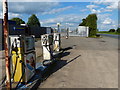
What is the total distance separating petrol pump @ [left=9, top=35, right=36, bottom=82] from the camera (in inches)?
187

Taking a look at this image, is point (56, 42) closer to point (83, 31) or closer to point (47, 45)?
point (47, 45)

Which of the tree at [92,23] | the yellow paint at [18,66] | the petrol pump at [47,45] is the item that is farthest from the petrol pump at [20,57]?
the tree at [92,23]

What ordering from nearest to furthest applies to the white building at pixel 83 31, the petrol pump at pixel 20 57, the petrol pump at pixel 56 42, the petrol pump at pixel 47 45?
1. the petrol pump at pixel 20 57
2. the petrol pump at pixel 47 45
3. the petrol pump at pixel 56 42
4. the white building at pixel 83 31

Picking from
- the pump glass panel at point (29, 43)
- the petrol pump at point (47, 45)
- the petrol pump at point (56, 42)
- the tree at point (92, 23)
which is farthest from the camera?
the tree at point (92, 23)

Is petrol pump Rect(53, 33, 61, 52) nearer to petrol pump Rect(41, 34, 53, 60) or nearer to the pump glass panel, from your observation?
petrol pump Rect(41, 34, 53, 60)

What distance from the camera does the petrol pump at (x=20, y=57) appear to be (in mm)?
4758

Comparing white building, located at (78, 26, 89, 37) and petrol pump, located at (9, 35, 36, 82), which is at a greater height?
white building, located at (78, 26, 89, 37)

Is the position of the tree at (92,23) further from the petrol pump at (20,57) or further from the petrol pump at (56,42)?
the petrol pump at (20,57)

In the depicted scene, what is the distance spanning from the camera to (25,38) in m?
4.99

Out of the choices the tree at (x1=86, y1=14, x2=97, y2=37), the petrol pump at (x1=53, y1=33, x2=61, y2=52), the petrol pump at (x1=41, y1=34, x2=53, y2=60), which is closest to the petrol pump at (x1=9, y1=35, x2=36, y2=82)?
the petrol pump at (x1=41, y1=34, x2=53, y2=60)

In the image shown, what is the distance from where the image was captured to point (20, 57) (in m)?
4.86

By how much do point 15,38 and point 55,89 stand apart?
6.89 feet

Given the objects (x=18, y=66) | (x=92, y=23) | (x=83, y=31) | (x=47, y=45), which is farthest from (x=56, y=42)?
(x=83, y=31)

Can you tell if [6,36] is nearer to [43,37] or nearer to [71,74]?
[71,74]
